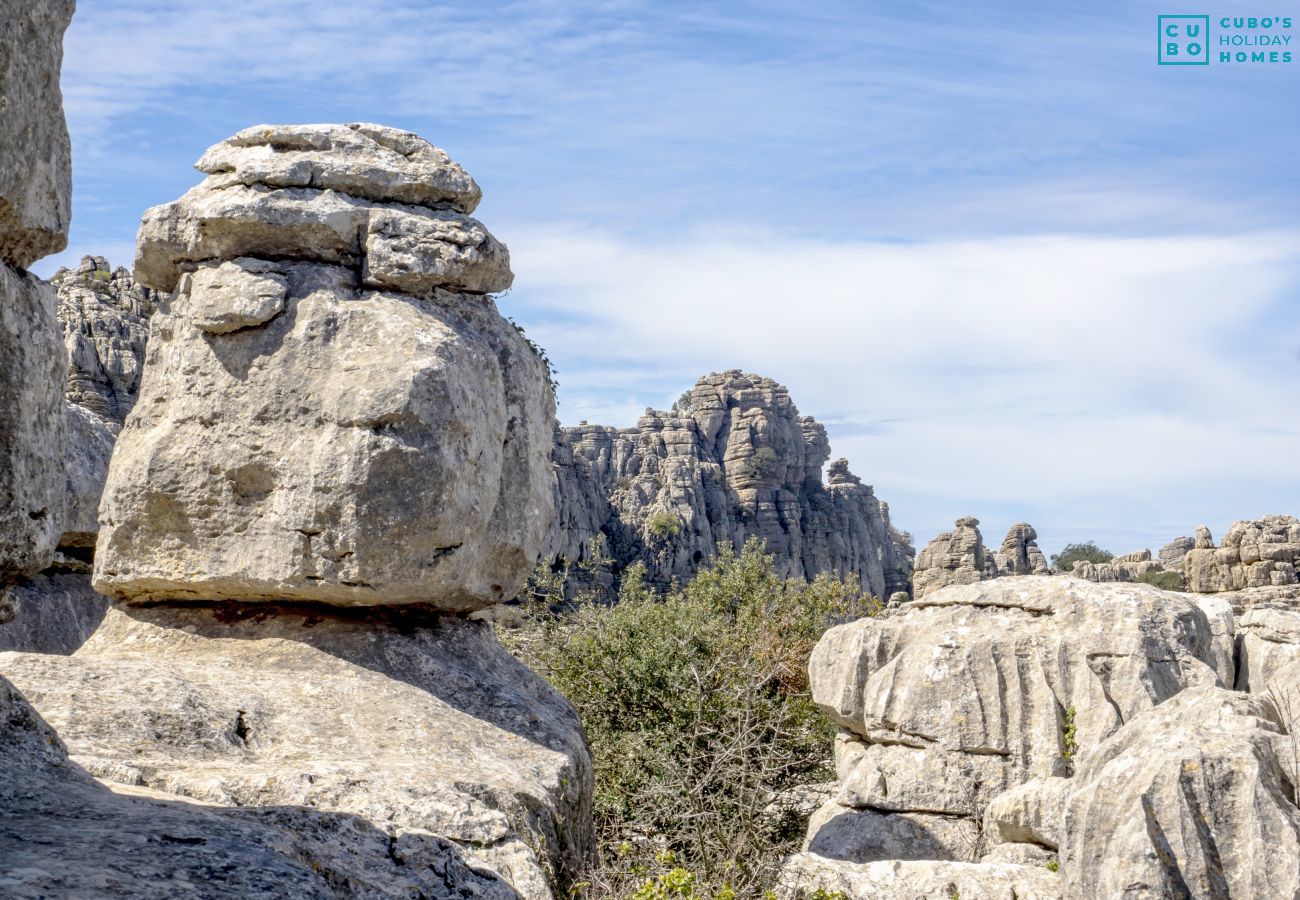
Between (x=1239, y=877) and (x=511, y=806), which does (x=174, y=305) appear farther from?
(x=1239, y=877)

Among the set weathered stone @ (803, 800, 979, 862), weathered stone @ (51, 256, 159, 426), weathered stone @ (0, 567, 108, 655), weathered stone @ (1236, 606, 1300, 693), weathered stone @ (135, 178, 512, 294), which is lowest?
weathered stone @ (803, 800, 979, 862)

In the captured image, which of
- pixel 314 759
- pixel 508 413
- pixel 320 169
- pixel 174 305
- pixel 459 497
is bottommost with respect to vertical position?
pixel 314 759

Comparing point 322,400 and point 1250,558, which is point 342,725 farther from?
point 1250,558

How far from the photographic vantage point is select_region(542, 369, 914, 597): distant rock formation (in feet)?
266

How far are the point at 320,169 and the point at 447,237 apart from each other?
921 mm

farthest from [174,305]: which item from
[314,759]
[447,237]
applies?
[314,759]

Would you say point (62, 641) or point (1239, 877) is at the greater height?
point (62, 641)

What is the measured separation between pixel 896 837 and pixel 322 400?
5.47 meters

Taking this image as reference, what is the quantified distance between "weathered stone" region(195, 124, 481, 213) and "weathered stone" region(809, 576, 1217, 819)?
5127mm

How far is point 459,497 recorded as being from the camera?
821 centimetres

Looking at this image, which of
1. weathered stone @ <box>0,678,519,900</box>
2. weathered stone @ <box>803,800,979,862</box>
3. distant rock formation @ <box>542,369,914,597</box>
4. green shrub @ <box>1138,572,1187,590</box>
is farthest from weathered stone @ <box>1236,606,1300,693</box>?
distant rock formation @ <box>542,369,914,597</box>

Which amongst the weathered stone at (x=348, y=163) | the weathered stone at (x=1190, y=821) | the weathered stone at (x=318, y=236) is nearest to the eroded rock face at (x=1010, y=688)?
the weathered stone at (x=1190, y=821)

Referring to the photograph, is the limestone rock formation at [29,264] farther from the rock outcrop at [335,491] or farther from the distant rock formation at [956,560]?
the distant rock formation at [956,560]

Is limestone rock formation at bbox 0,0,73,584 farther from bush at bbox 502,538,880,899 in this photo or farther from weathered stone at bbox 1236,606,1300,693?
weathered stone at bbox 1236,606,1300,693
